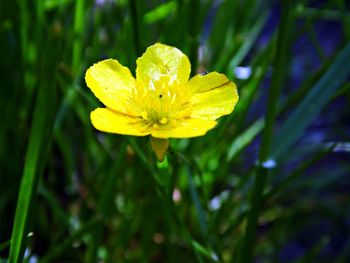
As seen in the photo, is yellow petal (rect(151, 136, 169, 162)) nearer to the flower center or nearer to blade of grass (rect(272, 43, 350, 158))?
the flower center

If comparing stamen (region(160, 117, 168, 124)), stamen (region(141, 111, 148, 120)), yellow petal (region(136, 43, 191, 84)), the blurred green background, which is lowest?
the blurred green background

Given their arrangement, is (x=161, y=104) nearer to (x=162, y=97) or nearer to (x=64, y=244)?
(x=162, y=97)

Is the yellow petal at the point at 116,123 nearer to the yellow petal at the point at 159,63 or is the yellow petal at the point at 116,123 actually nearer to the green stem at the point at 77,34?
the yellow petal at the point at 159,63

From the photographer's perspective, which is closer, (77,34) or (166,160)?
(166,160)

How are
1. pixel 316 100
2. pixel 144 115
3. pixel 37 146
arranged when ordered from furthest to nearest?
1. pixel 316 100
2. pixel 144 115
3. pixel 37 146

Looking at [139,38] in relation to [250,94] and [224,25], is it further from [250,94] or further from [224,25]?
[224,25]

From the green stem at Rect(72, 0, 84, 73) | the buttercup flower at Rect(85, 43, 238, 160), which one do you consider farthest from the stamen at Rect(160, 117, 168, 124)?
the green stem at Rect(72, 0, 84, 73)

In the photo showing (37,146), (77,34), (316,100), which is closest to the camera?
(37,146)

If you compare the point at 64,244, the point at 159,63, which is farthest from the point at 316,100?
the point at 64,244
